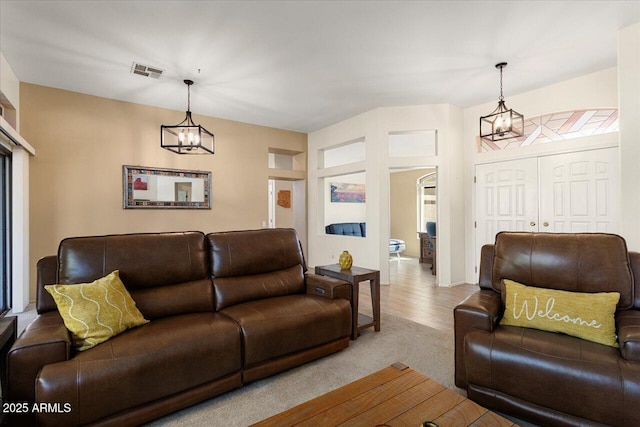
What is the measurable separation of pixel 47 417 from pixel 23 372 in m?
0.25

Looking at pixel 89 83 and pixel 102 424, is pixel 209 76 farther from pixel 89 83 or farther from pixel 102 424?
pixel 102 424

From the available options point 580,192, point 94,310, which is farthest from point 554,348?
point 580,192

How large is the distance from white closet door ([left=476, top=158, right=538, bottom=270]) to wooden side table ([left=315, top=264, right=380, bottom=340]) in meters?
2.82

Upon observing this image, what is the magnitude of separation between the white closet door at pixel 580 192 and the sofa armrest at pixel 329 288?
3.34 meters

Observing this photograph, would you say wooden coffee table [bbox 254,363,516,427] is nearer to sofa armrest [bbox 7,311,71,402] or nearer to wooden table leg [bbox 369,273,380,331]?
sofa armrest [bbox 7,311,71,402]

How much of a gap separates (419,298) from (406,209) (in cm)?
478

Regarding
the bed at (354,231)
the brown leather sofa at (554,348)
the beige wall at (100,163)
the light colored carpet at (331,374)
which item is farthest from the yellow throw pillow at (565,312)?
the bed at (354,231)

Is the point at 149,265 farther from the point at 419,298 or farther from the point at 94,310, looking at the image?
the point at 419,298

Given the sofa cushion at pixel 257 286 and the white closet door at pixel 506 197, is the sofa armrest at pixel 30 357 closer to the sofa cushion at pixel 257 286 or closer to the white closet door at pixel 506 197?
the sofa cushion at pixel 257 286

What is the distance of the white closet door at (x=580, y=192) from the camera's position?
12.3 ft

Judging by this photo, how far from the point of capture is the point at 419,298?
14.1ft

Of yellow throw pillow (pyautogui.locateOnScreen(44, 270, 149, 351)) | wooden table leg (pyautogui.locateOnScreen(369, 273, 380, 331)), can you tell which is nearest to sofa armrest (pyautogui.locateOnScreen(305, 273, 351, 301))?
wooden table leg (pyautogui.locateOnScreen(369, 273, 380, 331))

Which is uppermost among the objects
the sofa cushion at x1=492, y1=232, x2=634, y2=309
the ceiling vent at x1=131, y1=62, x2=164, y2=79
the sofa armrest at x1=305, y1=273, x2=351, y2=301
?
the ceiling vent at x1=131, y1=62, x2=164, y2=79

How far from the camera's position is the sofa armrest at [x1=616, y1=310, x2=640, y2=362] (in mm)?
1474
